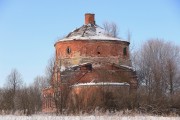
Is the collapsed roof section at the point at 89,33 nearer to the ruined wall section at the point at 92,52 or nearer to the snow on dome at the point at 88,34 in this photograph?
the snow on dome at the point at 88,34

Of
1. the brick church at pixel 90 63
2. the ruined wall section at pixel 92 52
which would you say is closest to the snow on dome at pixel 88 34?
the brick church at pixel 90 63

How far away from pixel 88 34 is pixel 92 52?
84.6 inches

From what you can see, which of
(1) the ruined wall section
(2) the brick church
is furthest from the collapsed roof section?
(1) the ruined wall section

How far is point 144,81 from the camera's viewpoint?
50375mm

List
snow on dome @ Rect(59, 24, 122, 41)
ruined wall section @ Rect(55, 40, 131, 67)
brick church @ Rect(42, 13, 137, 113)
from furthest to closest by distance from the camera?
snow on dome @ Rect(59, 24, 122, 41) → ruined wall section @ Rect(55, 40, 131, 67) → brick church @ Rect(42, 13, 137, 113)

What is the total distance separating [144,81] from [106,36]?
8.37 m

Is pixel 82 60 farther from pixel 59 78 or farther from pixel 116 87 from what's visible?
pixel 116 87

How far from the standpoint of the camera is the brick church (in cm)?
3972

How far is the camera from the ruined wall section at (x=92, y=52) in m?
44.2

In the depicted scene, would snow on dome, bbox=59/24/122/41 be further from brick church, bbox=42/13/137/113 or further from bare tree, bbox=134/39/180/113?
bare tree, bbox=134/39/180/113

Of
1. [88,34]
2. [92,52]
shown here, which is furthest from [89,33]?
[92,52]

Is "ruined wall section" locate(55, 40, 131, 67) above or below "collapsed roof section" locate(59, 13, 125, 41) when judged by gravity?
below

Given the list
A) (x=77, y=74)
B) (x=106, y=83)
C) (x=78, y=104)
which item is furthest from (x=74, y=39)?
(x=78, y=104)

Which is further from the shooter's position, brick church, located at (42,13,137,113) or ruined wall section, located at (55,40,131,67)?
ruined wall section, located at (55,40,131,67)
